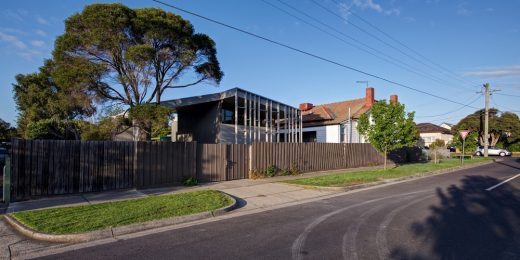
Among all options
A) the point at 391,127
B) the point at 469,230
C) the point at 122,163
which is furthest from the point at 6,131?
the point at 469,230

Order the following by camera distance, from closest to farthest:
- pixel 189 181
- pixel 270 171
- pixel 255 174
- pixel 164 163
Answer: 1. pixel 164 163
2. pixel 189 181
3. pixel 255 174
4. pixel 270 171

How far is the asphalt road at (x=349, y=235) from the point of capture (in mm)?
5738

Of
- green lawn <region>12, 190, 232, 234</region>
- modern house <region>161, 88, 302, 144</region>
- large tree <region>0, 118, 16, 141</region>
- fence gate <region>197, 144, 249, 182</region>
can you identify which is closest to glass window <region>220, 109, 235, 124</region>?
modern house <region>161, 88, 302, 144</region>

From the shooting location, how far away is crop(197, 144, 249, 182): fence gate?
1542 cm

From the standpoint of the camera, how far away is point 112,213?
8.51 m

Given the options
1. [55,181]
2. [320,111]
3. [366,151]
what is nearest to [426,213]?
[55,181]

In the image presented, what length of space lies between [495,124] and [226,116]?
49.1m

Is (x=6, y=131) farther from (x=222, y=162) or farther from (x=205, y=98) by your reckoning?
(x=222, y=162)

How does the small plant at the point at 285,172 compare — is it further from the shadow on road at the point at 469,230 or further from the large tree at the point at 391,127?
the shadow on road at the point at 469,230

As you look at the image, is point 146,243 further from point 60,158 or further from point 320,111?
A: point 320,111

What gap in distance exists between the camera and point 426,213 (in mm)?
8867

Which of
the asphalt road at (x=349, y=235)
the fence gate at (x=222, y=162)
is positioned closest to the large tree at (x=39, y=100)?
the fence gate at (x=222, y=162)

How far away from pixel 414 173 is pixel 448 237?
14.4 metres

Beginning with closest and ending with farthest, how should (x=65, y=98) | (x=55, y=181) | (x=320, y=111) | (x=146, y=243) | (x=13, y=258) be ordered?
1. (x=13, y=258)
2. (x=146, y=243)
3. (x=55, y=181)
4. (x=65, y=98)
5. (x=320, y=111)
